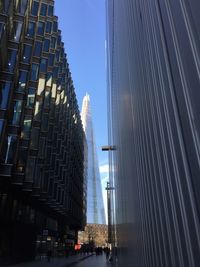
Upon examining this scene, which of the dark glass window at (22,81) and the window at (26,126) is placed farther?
the window at (26,126)

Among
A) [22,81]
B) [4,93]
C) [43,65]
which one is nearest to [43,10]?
[43,65]

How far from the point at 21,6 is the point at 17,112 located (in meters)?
11.8

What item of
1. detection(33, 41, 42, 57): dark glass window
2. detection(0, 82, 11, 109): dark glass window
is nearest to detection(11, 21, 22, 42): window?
detection(0, 82, 11, 109): dark glass window

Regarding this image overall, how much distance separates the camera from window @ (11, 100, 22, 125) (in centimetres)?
3034

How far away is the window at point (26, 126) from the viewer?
109ft

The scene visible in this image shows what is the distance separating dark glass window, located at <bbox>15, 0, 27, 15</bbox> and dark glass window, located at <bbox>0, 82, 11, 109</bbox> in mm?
9132

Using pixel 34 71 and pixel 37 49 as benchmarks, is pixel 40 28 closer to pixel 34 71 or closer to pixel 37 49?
pixel 37 49

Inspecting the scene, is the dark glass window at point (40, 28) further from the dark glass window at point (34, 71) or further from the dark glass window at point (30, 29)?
the dark glass window at point (34, 71)

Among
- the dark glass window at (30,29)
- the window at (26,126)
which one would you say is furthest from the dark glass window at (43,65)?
the window at (26,126)

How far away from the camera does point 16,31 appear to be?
1206 inches

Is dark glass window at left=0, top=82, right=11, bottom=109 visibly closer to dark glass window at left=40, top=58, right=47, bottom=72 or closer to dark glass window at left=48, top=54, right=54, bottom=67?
dark glass window at left=40, top=58, right=47, bottom=72

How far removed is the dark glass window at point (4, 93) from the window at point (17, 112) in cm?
335

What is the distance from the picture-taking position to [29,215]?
128ft

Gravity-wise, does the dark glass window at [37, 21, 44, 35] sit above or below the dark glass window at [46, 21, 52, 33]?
below
